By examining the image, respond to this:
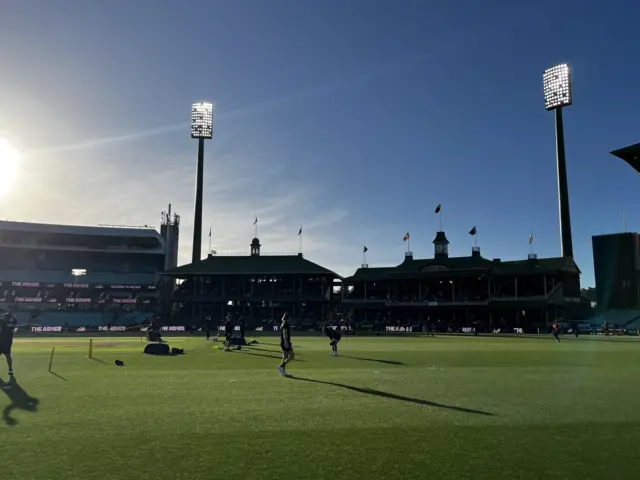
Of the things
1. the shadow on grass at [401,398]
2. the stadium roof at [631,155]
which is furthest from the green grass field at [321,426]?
the stadium roof at [631,155]

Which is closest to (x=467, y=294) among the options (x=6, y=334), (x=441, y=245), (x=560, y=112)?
(x=441, y=245)

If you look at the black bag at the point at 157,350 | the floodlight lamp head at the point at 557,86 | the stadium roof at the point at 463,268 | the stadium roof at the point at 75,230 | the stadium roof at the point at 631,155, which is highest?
the floodlight lamp head at the point at 557,86

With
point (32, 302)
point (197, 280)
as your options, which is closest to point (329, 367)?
point (197, 280)

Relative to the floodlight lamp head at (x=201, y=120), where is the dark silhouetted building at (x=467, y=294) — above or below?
below

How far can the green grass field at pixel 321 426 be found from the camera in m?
6.52

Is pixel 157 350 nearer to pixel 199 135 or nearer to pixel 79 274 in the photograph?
pixel 79 274

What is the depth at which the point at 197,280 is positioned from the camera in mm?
92812

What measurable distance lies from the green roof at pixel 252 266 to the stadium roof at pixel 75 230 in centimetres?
1895

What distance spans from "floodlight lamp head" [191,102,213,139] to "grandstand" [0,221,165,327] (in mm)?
23868

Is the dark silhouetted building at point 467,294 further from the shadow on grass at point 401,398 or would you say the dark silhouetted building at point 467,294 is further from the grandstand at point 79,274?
the shadow on grass at point 401,398

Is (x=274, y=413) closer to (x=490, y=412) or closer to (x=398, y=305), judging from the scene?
(x=490, y=412)

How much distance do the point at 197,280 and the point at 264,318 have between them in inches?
621

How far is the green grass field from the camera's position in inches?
257

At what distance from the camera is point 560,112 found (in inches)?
3612
